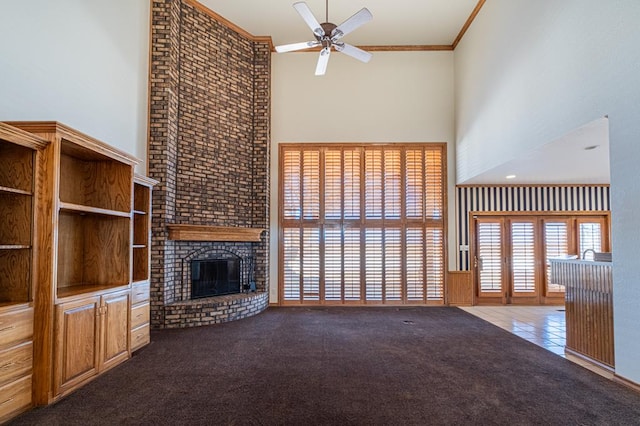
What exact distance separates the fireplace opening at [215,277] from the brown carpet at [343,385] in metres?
1.08

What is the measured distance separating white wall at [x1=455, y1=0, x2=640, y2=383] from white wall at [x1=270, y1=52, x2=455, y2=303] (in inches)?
53.7

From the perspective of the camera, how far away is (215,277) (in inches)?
250

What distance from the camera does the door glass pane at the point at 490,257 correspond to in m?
7.50

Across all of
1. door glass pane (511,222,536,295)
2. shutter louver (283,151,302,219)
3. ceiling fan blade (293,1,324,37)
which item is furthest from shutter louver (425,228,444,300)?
ceiling fan blade (293,1,324,37)

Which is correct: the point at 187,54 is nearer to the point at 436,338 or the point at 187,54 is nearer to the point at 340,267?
the point at 340,267

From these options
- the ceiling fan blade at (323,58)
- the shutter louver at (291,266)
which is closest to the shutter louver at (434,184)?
the shutter louver at (291,266)

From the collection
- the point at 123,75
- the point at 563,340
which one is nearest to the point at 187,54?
the point at 123,75

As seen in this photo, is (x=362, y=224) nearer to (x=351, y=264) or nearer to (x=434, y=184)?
(x=351, y=264)

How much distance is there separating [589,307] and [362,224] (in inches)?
161

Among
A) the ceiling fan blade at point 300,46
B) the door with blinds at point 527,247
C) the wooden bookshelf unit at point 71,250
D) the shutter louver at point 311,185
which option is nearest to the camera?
the wooden bookshelf unit at point 71,250

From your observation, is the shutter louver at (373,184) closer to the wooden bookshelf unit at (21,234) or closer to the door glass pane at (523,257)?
the door glass pane at (523,257)

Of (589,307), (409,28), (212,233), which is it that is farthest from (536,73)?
(212,233)

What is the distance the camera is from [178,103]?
235 inches

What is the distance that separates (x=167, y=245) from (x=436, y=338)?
4.12m
